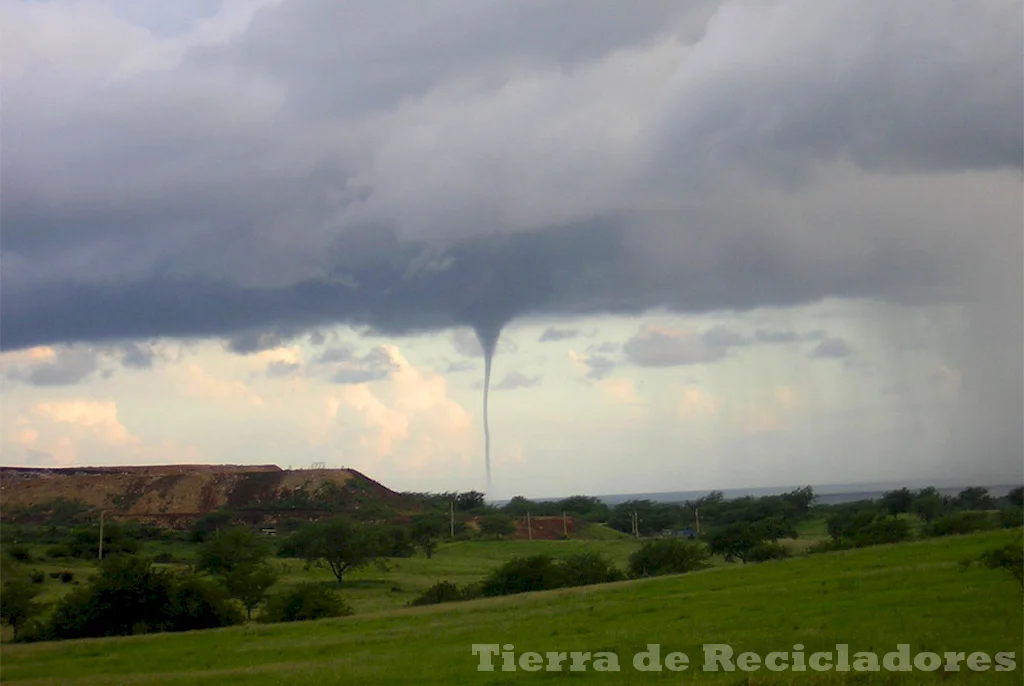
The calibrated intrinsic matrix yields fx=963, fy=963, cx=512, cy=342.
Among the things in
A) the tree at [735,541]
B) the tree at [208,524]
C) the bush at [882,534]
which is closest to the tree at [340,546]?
the tree at [208,524]

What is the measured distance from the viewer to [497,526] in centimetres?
13362

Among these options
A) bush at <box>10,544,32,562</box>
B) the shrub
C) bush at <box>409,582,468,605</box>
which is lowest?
bush at <box>409,582,468,605</box>

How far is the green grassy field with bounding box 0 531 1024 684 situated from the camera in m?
26.8

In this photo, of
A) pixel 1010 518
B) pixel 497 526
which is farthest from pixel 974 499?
pixel 497 526

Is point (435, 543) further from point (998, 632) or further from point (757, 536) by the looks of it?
point (998, 632)

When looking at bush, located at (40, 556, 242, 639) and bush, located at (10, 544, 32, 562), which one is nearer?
bush, located at (10, 544, 32, 562)

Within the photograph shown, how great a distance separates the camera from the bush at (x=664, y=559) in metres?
75.7

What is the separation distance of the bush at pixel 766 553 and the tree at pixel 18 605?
56819 mm

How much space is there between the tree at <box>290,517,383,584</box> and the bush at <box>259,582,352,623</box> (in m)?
24.3

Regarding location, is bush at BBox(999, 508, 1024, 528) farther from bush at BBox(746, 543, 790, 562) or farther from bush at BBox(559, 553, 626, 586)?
bush at BBox(559, 553, 626, 586)

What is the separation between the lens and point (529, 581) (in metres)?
67.6

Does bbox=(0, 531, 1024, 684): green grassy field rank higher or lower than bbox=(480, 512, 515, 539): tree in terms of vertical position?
lower

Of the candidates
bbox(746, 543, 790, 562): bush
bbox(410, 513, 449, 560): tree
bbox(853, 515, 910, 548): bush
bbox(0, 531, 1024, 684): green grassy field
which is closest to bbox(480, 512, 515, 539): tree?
bbox(410, 513, 449, 560): tree

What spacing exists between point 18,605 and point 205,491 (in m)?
102
